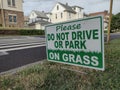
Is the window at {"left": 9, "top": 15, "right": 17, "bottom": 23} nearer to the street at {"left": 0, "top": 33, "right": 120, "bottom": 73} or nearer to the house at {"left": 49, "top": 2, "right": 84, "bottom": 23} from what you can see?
the house at {"left": 49, "top": 2, "right": 84, "bottom": 23}

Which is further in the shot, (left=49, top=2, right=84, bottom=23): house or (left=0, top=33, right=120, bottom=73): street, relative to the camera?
(left=49, top=2, right=84, bottom=23): house

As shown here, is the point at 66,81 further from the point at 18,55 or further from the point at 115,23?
the point at 115,23

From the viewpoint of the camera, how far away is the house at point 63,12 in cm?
5819

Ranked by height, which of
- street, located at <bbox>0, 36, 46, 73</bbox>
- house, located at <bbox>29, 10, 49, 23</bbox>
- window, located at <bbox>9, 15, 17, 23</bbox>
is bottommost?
street, located at <bbox>0, 36, 46, 73</bbox>

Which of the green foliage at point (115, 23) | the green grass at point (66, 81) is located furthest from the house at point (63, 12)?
the green grass at point (66, 81)

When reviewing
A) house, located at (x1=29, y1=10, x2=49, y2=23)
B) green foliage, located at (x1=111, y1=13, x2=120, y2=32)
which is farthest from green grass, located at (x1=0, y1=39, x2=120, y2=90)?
house, located at (x1=29, y1=10, x2=49, y2=23)

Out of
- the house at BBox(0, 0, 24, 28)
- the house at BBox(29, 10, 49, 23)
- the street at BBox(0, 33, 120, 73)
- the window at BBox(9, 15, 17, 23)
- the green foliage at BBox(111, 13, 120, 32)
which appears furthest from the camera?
the house at BBox(29, 10, 49, 23)

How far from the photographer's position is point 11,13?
36.6 m

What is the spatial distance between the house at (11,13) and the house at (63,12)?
2150cm

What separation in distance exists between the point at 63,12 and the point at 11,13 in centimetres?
2457

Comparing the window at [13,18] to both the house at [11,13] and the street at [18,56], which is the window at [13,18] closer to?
the house at [11,13]

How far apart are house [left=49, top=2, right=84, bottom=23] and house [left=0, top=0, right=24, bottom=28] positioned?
70.5 ft

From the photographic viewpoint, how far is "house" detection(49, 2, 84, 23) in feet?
191

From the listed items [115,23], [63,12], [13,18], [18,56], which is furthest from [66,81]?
[115,23]
